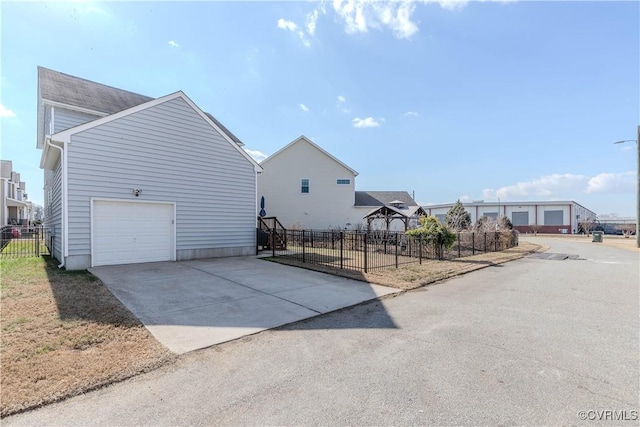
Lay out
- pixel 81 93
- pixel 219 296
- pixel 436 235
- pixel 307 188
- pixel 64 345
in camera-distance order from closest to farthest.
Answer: pixel 64 345, pixel 219 296, pixel 436 235, pixel 81 93, pixel 307 188

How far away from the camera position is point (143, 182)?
34.2 feet

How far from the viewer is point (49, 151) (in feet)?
34.2

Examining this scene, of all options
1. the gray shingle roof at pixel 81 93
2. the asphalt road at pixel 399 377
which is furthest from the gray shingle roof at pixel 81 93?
the asphalt road at pixel 399 377

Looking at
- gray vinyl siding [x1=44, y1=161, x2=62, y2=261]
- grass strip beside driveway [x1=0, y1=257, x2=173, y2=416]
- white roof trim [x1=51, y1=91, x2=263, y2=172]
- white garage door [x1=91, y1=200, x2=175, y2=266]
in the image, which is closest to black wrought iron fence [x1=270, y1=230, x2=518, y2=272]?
white garage door [x1=91, y1=200, x2=175, y2=266]

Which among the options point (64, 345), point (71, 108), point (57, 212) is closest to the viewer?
point (64, 345)

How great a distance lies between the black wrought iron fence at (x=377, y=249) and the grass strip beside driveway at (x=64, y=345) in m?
6.12

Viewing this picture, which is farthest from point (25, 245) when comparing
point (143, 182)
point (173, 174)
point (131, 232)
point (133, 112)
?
point (133, 112)

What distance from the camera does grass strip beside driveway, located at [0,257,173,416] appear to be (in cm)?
307

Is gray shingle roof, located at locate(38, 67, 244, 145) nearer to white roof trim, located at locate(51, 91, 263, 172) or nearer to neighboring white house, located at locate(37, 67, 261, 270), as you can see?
neighboring white house, located at locate(37, 67, 261, 270)

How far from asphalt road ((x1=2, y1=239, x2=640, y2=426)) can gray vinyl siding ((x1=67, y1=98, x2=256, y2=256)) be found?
25.7 feet

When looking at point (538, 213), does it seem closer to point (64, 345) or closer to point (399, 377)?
point (399, 377)

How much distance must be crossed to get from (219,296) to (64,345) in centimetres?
281

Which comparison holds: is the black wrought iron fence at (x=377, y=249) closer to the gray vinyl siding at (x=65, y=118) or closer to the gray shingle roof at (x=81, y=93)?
the gray vinyl siding at (x=65, y=118)

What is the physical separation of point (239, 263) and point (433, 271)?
645cm
